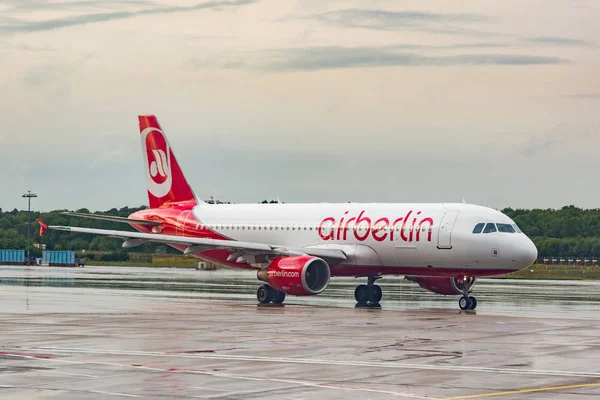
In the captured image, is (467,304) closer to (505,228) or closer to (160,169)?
(505,228)

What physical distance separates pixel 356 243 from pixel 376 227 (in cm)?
118

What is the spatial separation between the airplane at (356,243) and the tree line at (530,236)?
62.0 meters

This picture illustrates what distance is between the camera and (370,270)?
4141 cm

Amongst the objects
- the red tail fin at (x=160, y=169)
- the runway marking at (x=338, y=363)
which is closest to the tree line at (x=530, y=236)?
the red tail fin at (x=160, y=169)

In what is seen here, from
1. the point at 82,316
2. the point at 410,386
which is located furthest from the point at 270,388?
the point at 82,316

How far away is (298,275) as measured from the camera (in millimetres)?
39094

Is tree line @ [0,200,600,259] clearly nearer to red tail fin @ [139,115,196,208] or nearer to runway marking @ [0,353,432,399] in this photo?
red tail fin @ [139,115,196,208]

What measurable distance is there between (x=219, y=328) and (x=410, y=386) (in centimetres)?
1193

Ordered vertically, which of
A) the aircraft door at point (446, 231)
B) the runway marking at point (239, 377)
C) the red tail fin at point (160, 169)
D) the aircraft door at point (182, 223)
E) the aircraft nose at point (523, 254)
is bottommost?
the runway marking at point (239, 377)

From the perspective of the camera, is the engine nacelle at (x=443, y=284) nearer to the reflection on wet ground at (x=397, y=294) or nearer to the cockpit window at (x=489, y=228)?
the reflection on wet ground at (x=397, y=294)

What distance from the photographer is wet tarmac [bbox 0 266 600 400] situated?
1728cm

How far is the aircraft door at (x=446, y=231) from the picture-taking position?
38.7 meters

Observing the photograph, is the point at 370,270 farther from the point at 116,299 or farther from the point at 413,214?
the point at 116,299

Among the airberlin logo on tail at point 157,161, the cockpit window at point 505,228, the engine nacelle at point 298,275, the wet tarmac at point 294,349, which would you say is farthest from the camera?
the airberlin logo on tail at point 157,161
